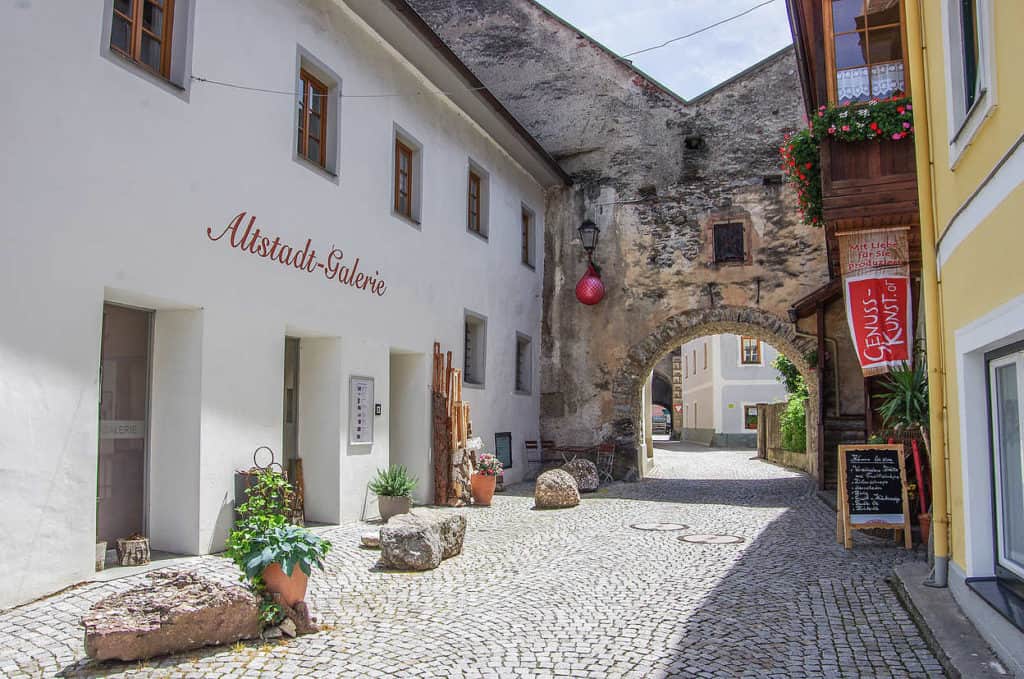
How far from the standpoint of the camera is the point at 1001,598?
14.7 ft

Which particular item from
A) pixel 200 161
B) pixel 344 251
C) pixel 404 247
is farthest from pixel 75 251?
pixel 404 247

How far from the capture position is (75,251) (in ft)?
18.9

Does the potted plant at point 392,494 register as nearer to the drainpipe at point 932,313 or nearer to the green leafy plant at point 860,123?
the drainpipe at point 932,313

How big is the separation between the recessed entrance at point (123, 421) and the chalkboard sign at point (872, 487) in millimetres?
6220

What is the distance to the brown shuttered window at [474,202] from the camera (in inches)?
529

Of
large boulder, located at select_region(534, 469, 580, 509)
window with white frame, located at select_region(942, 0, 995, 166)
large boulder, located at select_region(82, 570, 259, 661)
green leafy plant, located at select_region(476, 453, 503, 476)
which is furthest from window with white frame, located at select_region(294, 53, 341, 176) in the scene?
window with white frame, located at select_region(942, 0, 995, 166)

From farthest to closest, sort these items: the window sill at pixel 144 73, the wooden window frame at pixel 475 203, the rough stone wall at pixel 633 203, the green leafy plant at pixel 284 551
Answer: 1. the rough stone wall at pixel 633 203
2. the wooden window frame at pixel 475 203
3. the window sill at pixel 144 73
4. the green leafy plant at pixel 284 551

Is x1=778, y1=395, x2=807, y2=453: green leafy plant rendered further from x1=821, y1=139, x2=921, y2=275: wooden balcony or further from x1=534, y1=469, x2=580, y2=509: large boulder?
x1=821, y1=139, x2=921, y2=275: wooden balcony

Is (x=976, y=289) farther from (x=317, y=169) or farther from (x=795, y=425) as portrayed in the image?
(x=795, y=425)

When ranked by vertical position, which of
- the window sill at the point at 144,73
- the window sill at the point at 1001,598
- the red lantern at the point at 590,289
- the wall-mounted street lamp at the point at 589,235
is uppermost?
the wall-mounted street lamp at the point at 589,235

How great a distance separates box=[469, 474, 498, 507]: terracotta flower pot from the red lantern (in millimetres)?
5367

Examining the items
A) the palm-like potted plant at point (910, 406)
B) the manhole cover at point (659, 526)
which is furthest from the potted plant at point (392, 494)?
the palm-like potted plant at point (910, 406)

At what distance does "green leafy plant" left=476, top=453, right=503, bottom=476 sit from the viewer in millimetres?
11406

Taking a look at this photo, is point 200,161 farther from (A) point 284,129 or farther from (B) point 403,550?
(B) point 403,550
